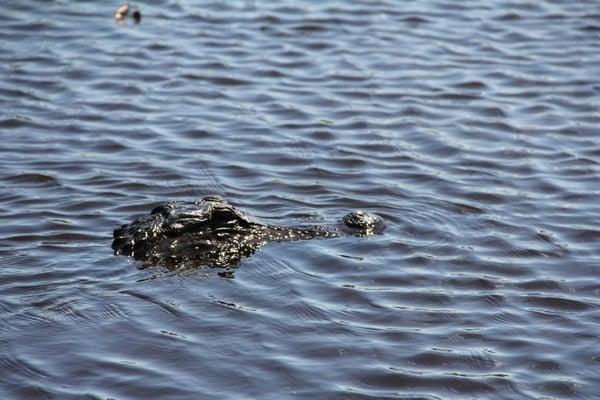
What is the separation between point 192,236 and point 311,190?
1539 mm

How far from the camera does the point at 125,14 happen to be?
1268 centimetres

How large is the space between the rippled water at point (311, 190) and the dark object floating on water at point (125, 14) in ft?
0.47

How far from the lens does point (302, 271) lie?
23.3 ft

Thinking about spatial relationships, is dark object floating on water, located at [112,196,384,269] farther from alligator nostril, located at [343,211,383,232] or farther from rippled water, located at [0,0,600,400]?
alligator nostril, located at [343,211,383,232]

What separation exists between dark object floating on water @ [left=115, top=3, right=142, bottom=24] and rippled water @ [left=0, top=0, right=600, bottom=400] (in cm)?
14

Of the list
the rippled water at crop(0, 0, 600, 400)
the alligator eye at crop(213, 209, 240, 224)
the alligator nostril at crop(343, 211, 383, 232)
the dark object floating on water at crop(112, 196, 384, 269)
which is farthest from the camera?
the alligator nostril at crop(343, 211, 383, 232)

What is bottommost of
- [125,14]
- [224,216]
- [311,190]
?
[311,190]

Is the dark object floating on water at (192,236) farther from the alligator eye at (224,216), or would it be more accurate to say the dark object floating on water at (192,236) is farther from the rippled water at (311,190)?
the rippled water at (311,190)

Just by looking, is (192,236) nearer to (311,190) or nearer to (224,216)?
(224,216)

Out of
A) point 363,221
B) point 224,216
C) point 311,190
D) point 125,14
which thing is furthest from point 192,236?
point 125,14

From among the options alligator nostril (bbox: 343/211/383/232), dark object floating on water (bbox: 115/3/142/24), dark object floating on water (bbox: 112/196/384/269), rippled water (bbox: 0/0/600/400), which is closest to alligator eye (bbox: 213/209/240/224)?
dark object floating on water (bbox: 112/196/384/269)

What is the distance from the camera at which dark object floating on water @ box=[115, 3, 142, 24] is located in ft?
41.2

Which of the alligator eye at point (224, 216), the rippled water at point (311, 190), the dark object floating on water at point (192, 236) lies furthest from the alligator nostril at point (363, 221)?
the alligator eye at point (224, 216)

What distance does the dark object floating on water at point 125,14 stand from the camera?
12.6 metres
